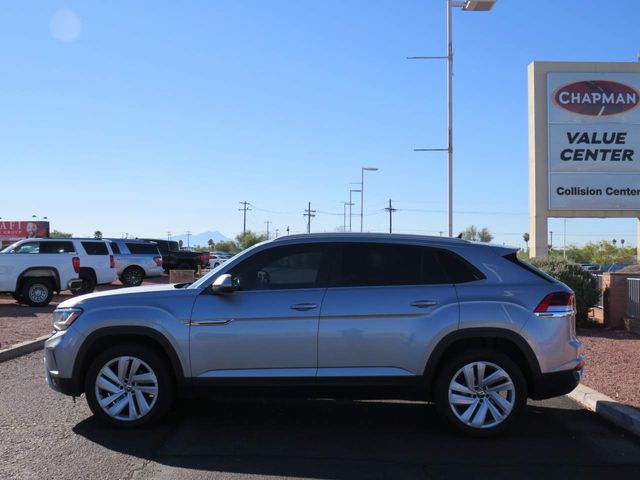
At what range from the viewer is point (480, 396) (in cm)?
591

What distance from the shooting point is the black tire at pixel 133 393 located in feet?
19.8

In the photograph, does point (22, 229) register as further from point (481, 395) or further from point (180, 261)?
point (481, 395)

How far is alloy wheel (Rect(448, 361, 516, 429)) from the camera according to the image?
19.3ft

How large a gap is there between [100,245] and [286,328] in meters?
17.4

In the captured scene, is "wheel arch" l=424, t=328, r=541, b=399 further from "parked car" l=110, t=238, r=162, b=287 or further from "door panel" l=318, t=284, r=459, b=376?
"parked car" l=110, t=238, r=162, b=287

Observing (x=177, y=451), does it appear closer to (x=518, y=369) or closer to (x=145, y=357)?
(x=145, y=357)

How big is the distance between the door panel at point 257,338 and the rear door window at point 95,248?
16497 millimetres

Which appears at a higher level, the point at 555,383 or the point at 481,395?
the point at 555,383

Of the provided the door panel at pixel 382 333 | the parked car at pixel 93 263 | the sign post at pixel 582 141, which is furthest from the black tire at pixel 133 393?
the sign post at pixel 582 141

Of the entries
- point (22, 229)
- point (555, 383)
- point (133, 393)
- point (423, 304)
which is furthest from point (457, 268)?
point (22, 229)

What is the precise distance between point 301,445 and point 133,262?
22433mm

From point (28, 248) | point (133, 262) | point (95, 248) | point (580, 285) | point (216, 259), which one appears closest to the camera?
point (580, 285)

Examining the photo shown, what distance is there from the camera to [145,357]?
6051 mm

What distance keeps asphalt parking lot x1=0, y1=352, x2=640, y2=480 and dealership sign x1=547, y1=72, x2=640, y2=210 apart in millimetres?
16507
